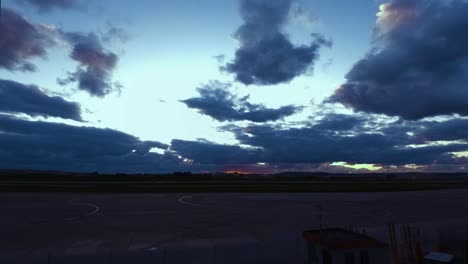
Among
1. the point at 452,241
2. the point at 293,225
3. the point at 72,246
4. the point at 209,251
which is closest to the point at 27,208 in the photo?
the point at 72,246

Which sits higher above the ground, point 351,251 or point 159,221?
point 351,251

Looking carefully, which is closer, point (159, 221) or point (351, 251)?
point (351, 251)

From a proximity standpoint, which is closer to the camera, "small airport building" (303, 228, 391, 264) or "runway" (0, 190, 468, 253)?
"small airport building" (303, 228, 391, 264)

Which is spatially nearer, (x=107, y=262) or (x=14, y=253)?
(x=107, y=262)

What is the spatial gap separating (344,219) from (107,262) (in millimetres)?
28846

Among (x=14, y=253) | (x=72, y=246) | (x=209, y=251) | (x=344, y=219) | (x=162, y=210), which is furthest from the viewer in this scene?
(x=162, y=210)

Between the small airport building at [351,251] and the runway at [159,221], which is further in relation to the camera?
the runway at [159,221]

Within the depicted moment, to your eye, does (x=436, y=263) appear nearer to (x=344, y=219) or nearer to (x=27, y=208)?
(x=344, y=219)

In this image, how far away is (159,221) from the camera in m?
39.4

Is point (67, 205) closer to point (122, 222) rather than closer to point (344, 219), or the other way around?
point (122, 222)

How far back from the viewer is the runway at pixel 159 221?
98.1 ft

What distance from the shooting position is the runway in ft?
98.1

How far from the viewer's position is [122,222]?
38.9 m

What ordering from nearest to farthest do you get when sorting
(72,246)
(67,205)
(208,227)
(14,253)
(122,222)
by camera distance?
(14,253), (72,246), (208,227), (122,222), (67,205)
